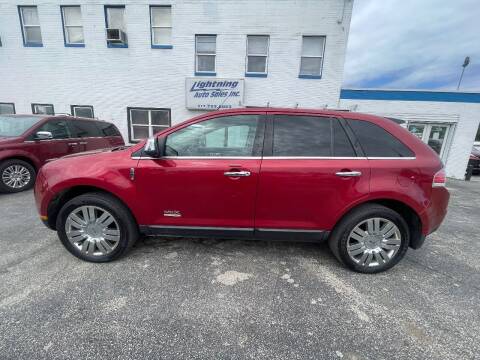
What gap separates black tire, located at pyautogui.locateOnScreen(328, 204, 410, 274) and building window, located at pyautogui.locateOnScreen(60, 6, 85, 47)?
11.9m

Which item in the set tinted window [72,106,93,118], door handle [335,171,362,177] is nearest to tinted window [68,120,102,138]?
tinted window [72,106,93,118]

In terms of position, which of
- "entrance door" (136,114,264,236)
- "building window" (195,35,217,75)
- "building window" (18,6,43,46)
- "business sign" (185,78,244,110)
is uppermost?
"building window" (18,6,43,46)

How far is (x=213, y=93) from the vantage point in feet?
30.0

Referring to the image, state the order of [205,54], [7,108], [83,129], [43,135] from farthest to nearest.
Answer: [7,108] < [205,54] < [83,129] < [43,135]

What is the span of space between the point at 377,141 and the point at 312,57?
8.04 m

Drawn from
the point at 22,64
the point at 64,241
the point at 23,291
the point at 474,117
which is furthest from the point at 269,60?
the point at 22,64

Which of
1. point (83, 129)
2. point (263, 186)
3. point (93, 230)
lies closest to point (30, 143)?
point (83, 129)

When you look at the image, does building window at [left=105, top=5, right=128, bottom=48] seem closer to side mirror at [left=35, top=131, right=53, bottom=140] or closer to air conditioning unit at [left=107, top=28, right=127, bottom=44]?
air conditioning unit at [left=107, top=28, right=127, bottom=44]

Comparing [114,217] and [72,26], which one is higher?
[72,26]

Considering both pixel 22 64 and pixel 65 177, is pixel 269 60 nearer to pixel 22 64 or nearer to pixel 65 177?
pixel 65 177

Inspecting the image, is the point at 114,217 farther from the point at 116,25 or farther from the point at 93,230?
the point at 116,25

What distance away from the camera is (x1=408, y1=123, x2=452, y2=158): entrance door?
9.08 metres

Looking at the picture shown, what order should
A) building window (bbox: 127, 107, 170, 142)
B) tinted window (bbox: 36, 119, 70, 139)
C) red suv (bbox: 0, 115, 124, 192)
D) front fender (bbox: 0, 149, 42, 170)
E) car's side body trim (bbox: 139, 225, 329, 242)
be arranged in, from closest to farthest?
car's side body trim (bbox: 139, 225, 329, 242) < front fender (bbox: 0, 149, 42, 170) < red suv (bbox: 0, 115, 124, 192) < tinted window (bbox: 36, 119, 70, 139) < building window (bbox: 127, 107, 170, 142)

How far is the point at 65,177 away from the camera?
2504mm
